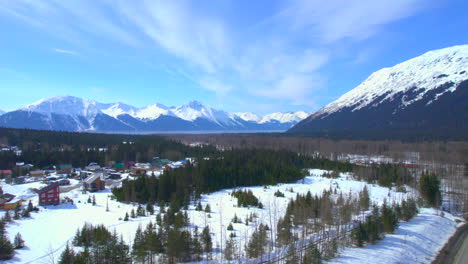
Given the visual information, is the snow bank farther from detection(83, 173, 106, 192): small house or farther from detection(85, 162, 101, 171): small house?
detection(85, 162, 101, 171): small house

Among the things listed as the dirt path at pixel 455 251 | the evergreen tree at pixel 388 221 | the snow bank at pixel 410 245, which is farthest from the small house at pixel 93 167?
the dirt path at pixel 455 251

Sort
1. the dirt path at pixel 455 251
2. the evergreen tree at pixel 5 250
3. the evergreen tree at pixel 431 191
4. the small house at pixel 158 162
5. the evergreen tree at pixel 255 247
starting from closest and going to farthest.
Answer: the evergreen tree at pixel 255 247 < the evergreen tree at pixel 5 250 < the dirt path at pixel 455 251 < the evergreen tree at pixel 431 191 < the small house at pixel 158 162

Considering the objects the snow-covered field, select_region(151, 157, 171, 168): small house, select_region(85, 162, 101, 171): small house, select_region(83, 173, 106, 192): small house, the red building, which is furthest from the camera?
select_region(151, 157, 171, 168): small house

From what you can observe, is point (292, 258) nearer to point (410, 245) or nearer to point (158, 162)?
point (410, 245)

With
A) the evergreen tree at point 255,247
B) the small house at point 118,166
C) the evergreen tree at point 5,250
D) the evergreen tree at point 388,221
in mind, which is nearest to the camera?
the evergreen tree at point 255,247

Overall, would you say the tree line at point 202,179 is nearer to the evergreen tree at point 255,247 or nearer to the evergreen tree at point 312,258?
the evergreen tree at point 255,247

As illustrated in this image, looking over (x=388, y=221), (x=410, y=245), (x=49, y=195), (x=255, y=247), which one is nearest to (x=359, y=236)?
(x=410, y=245)

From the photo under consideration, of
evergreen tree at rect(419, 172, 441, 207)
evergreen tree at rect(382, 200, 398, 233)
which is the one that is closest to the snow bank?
evergreen tree at rect(382, 200, 398, 233)
